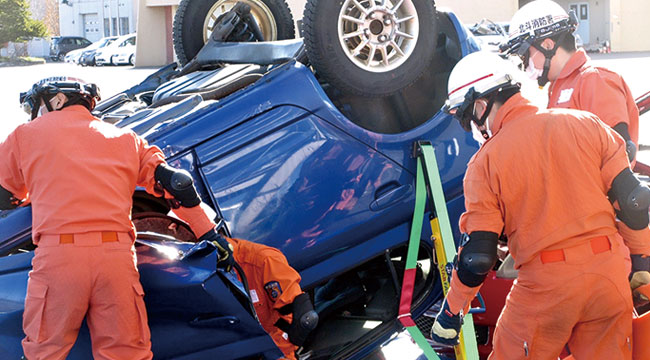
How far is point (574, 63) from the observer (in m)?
4.29

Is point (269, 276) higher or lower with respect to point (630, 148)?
lower

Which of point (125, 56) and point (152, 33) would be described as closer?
point (152, 33)

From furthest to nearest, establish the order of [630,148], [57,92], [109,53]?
[109,53] < [630,148] < [57,92]

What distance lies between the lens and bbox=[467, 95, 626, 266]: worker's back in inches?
117

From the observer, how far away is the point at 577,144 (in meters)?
2.96

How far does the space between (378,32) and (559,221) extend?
1.95 m

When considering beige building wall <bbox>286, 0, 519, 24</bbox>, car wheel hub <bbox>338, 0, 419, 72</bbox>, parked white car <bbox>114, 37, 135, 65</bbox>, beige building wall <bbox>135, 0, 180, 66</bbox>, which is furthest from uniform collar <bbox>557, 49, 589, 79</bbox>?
parked white car <bbox>114, 37, 135, 65</bbox>

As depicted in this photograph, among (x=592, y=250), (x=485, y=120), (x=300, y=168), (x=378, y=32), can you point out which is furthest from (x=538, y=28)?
(x=592, y=250)

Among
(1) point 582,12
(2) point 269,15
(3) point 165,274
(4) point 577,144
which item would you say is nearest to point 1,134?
(2) point 269,15

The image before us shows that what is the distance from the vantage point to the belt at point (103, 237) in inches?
132

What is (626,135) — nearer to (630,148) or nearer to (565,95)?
(630,148)

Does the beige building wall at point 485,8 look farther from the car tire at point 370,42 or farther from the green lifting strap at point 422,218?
the green lifting strap at point 422,218

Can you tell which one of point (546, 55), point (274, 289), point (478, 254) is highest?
point (546, 55)

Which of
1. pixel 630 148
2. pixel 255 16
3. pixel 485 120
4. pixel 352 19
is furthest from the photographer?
pixel 255 16
